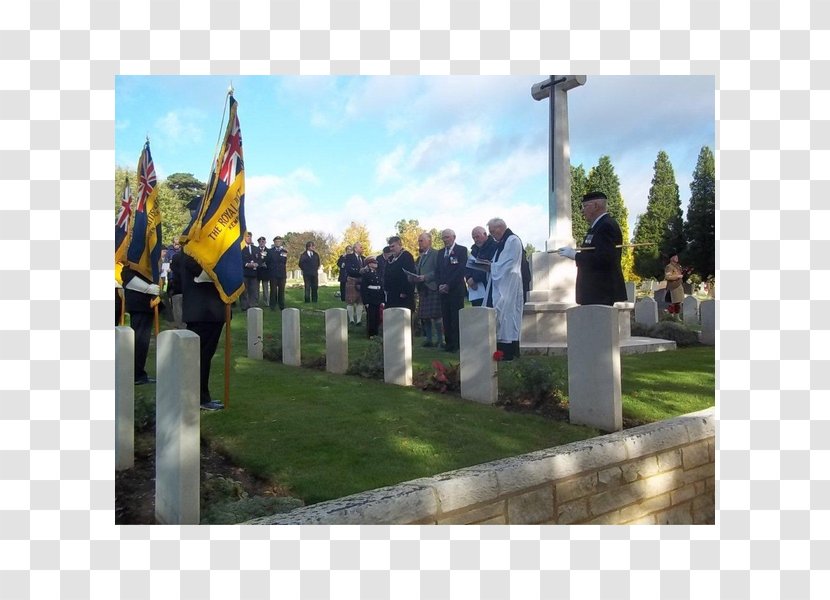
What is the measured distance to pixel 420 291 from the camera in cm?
1105

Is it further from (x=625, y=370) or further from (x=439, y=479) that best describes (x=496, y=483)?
(x=625, y=370)

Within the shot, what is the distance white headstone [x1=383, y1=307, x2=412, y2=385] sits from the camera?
7.16m

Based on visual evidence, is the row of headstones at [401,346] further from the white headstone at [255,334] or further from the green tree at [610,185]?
the green tree at [610,185]

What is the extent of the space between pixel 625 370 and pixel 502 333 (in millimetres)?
1718

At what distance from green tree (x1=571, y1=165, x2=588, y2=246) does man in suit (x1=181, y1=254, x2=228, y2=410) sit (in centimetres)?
2870

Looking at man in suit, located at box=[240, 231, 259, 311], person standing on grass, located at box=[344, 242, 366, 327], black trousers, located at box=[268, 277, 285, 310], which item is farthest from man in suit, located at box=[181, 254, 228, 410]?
black trousers, located at box=[268, 277, 285, 310]

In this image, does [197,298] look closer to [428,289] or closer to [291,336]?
[291,336]

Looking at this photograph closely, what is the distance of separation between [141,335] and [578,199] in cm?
3135

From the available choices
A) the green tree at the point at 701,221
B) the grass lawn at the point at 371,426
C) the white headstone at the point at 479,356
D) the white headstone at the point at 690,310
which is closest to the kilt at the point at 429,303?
the grass lawn at the point at 371,426

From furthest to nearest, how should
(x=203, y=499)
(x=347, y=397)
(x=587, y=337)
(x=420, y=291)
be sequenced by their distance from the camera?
(x=420, y=291) < (x=347, y=397) < (x=587, y=337) < (x=203, y=499)

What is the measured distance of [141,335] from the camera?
731cm

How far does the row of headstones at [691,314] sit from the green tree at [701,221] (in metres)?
8.80

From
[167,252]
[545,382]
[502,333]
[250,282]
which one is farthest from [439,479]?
[167,252]

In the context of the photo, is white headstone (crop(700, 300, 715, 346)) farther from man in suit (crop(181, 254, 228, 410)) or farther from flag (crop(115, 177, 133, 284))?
flag (crop(115, 177, 133, 284))
